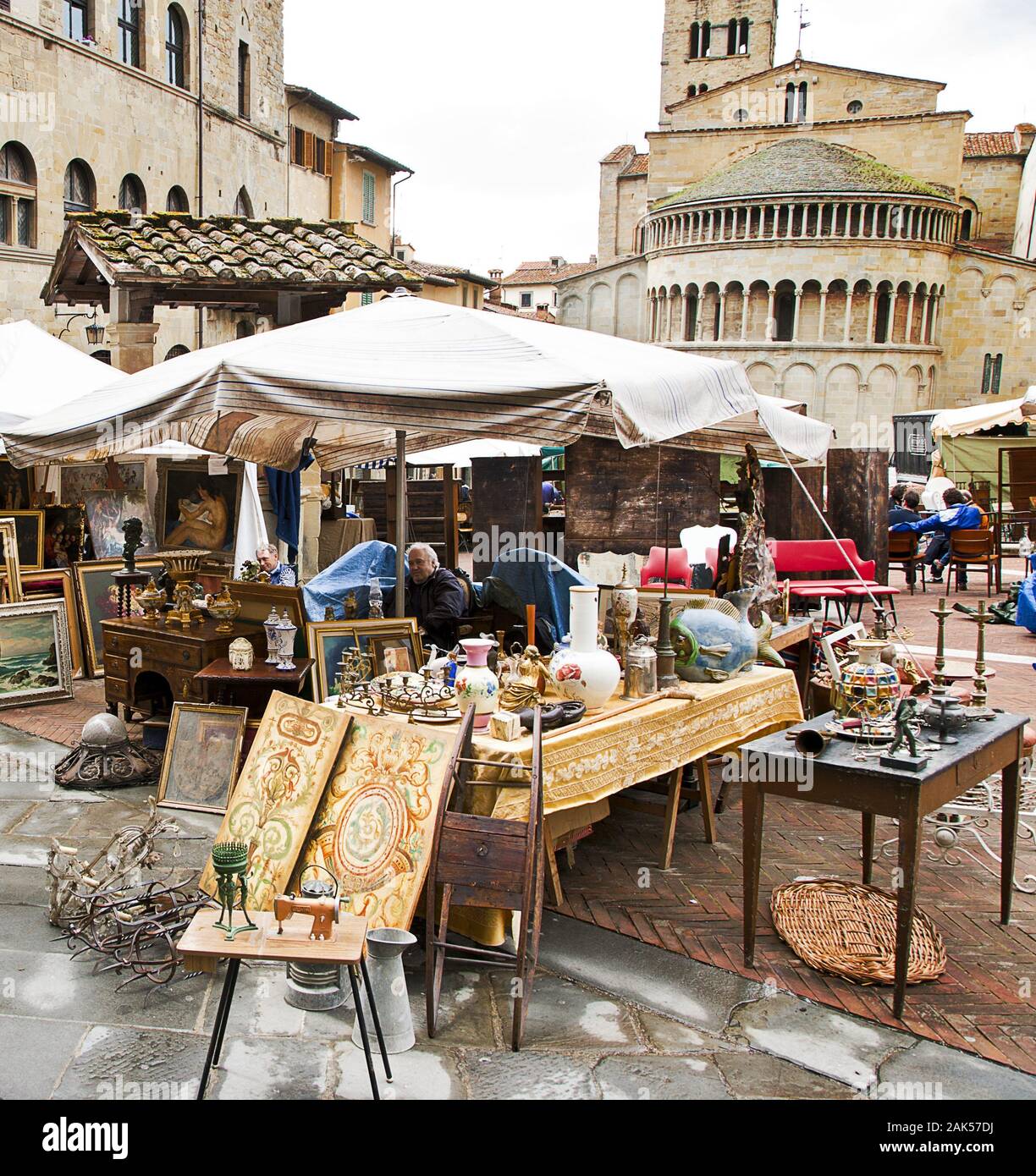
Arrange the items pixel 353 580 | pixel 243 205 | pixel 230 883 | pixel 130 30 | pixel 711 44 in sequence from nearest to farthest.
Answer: pixel 230 883
pixel 353 580
pixel 130 30
pixel 243 205
pixel 711 44

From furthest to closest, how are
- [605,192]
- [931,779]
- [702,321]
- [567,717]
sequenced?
[605,192], [702,321], [567,717], [931,779]

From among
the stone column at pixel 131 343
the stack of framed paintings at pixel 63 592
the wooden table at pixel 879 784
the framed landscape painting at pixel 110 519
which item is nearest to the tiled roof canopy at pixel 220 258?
the stone column at pixel 131 343

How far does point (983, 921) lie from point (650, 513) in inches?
175

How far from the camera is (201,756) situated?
20.1 ft

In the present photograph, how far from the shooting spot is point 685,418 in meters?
5.56

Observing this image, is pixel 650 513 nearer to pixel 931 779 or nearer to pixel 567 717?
pixel 567 717

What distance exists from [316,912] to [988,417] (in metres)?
19.2

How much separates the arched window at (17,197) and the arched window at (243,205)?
20.7 feet

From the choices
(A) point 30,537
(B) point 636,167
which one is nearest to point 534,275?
(B) point 636,167

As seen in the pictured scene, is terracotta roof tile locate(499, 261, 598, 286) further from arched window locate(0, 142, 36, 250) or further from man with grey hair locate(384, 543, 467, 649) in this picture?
man with grey hair locate(384, 543, 467, 649)

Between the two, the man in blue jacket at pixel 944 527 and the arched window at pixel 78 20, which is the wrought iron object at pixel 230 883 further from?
the arched window at pixel 78 20

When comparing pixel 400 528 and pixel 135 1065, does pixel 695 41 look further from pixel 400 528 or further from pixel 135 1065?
pixel 135 1065

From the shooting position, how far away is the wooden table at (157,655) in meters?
6.58
